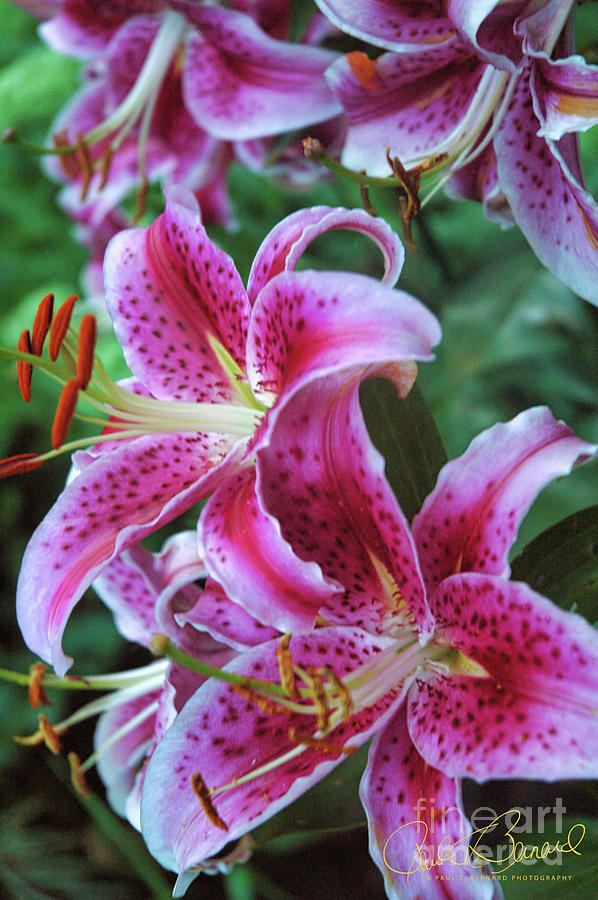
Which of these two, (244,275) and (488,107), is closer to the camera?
(488,107)

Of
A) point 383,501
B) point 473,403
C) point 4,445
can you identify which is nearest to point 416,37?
point 383,501

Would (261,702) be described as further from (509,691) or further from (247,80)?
(247,80)

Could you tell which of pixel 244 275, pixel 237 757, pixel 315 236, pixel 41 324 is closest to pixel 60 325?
pixel 41 324

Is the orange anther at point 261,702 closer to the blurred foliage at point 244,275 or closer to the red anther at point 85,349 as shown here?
the red anther at point 85,349

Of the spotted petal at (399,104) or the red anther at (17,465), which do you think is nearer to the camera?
the red anther at (17,465)

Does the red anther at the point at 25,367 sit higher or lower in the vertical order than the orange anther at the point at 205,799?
higher

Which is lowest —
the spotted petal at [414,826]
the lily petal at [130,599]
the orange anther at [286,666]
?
the lily petal at [130,599]

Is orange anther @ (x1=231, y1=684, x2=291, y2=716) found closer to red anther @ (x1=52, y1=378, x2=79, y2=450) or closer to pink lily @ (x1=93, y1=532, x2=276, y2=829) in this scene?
pink lily @ (x1=93, y1=532, x2=276, y2=829)

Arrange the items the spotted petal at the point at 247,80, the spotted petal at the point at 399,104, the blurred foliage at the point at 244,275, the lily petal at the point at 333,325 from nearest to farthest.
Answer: the lily petal at the point at 333,325, the spotted petal at the point at 399,104, the spotted petal at the point at 247,80, the blurred foliage at the point at 244,275

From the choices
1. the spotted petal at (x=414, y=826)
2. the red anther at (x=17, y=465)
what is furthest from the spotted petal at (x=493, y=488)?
the red anther at (x=17, y=465)
